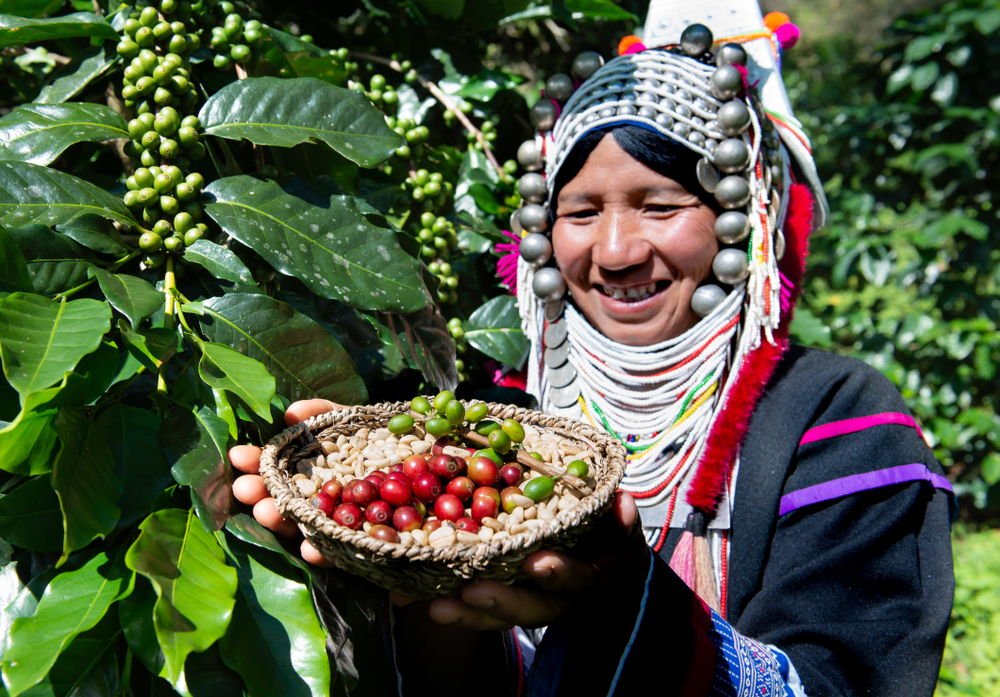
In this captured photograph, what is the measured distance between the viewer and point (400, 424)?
1105mm

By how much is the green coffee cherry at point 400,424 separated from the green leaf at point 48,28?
2.59 ft

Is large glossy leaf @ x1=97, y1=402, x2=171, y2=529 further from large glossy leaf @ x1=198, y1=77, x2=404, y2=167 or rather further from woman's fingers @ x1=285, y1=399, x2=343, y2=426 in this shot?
large glossy leaf @ x1=198, y1=77, x2=404, y2=167

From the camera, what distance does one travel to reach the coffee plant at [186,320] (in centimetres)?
77

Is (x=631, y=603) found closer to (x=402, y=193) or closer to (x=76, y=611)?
(x=76, y=611)

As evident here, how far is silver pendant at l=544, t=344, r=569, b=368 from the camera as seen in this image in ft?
5.62

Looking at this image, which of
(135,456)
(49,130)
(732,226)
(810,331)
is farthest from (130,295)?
(810,331)

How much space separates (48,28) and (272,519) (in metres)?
0.88

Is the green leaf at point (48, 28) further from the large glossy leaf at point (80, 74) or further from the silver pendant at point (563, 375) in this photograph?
the silver pendant at point (563, 375)

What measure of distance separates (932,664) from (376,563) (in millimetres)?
1125

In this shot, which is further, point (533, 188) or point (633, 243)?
point (533, 188)

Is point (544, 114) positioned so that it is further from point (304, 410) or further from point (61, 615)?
point (61, 615)

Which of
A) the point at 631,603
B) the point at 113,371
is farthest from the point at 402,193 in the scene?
the point at 631,603

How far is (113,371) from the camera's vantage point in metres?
0.81

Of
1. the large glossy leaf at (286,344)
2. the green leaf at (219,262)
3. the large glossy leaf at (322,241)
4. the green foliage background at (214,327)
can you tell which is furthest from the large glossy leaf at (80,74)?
the large glossy leaf at (286,344)
